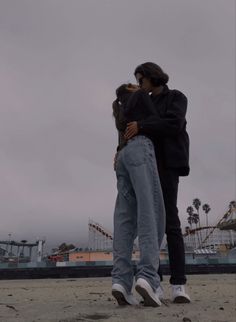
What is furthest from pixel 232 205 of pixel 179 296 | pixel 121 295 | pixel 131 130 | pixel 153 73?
pixel 121 295

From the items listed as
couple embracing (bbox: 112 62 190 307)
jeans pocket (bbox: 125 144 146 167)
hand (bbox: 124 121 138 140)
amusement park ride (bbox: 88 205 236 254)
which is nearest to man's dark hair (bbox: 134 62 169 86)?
couple embracing (bbox: 112 62 190 307)

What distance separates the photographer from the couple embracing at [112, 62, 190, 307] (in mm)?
1877

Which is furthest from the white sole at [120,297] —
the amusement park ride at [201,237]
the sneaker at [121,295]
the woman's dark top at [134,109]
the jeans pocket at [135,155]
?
the amusement park ride at [201,237]

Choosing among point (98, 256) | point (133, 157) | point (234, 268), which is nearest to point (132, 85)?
point (133, 157)

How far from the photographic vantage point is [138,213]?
192cm

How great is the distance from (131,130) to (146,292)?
2.87ft

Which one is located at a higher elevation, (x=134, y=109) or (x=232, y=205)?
(x=232, y=205)

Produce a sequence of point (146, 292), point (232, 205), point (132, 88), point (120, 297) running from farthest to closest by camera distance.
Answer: point (232, 205), point (132, 88), point (120, 297), point (146, 292)

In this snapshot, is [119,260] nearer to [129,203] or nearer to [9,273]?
[129,203]

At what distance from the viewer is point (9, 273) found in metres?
9.41

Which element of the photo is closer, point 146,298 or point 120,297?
point 146,298

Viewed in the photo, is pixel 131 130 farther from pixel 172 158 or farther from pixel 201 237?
pixel 201 237

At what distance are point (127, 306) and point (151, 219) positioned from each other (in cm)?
45

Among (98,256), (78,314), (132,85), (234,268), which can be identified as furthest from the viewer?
(98,256)
